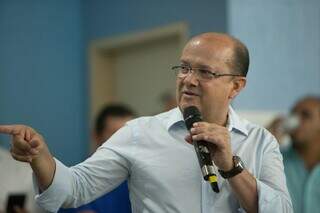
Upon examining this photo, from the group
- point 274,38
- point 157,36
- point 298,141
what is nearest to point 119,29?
point 157,36

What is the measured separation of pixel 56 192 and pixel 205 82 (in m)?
0.46

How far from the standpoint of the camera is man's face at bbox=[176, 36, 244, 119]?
1.58 m

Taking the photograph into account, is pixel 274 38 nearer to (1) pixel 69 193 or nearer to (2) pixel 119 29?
(2) pixel 119 29

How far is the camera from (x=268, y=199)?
1.47 meters

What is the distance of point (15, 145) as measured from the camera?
1.43 meters

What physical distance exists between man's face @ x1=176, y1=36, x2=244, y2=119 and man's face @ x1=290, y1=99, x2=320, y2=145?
1792mm

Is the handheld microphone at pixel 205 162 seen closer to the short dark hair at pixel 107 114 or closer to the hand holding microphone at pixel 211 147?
the hand holding microphone at pixel 211 147

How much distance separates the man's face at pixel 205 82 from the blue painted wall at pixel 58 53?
236cm

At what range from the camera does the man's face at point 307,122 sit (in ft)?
10.9

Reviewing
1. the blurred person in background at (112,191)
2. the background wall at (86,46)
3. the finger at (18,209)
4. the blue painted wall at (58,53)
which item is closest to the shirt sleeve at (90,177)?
the blurred person in background at (112,191)

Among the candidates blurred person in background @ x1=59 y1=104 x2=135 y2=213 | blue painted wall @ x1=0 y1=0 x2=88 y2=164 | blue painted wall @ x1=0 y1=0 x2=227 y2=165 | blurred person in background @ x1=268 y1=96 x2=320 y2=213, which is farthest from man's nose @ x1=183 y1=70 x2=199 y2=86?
blue painted wall @ x1=0 y1=0 x2=88 y2=164

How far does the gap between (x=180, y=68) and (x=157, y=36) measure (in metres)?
2.65

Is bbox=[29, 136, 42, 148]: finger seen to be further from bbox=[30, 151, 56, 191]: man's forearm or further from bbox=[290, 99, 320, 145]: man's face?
bbox=[290, 99, 320, 145]: man's face

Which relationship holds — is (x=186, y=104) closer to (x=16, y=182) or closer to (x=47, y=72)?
(x=16, y=182)
